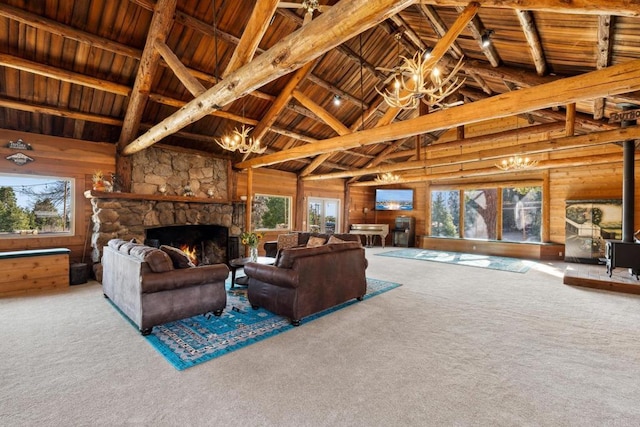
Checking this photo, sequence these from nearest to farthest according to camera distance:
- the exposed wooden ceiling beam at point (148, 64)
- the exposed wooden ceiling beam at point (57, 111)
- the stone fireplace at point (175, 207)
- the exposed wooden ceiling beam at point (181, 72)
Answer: the exposed wooden ceiling beam at point (181, 72) → the exposed wooden ceiling beam at point (148, 64) → the exposed wooden ceiling beam at point (57, 111) → the stone fireplace at point (175, 207)

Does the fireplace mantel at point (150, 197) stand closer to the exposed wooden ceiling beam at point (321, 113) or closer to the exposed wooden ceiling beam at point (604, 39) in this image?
the exposed wooden ceiling beam at point (321, 113)

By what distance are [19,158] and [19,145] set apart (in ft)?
0.77

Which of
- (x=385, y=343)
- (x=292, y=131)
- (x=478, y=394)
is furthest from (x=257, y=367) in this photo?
(x=292, y=131)

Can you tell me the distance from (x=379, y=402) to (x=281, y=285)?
179 centimetres

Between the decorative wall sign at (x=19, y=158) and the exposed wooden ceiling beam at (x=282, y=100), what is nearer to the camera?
the decorative wall sign at (x=19, y=158)

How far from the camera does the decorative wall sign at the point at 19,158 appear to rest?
5.04 meters

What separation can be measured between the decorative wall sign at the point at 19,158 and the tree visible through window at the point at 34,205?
27 cm

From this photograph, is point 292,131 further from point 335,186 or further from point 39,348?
point 39,348

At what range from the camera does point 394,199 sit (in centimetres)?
1219

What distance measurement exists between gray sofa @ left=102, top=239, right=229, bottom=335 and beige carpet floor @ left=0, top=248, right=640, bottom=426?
10.6 inches

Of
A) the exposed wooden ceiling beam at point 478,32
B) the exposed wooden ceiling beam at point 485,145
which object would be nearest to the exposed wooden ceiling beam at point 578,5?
the exposed wooden ceiling beam at point 478,32

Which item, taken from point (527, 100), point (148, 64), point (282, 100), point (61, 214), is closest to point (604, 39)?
point (527, 100)

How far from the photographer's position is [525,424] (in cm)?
185

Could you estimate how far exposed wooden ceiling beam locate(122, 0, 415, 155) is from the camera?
6.56 ft
